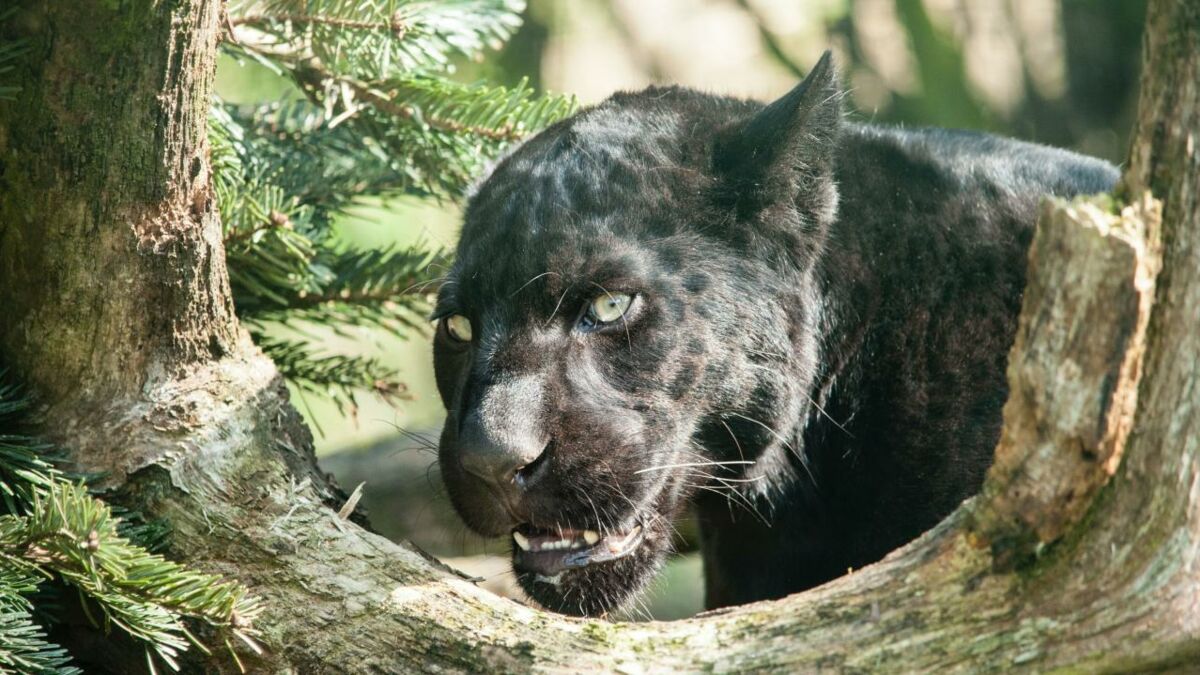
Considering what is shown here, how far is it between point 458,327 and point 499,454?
94 centimetres

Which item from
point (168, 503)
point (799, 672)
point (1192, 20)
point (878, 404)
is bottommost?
point (168, 503)

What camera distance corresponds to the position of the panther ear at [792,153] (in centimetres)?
441

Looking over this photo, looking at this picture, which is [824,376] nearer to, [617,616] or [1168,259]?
[617,616]

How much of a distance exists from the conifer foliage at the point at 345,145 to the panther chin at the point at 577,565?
1.37 meters

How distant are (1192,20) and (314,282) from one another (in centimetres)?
333

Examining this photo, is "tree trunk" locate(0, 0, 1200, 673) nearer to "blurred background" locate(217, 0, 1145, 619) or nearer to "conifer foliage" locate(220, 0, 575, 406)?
"conifer foliage" locate(220, 0, 575, 406)

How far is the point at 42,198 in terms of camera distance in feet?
11.6

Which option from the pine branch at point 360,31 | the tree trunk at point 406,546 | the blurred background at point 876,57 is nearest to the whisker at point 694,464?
the tree trunk at point 406,546

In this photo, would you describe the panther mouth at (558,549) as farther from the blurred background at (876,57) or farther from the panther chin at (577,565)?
the blurred background at (876,57)

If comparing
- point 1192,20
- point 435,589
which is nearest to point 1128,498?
point 1192,20

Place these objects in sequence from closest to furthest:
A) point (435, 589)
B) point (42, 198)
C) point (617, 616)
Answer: point (435, 589)
point (42, 198)
point (617, 616)

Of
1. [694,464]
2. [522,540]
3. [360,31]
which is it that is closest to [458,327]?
[522,540]

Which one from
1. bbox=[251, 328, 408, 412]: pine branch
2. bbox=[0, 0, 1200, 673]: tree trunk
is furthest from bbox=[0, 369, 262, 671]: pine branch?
bbox=[251, 328, 408, 412]: pine branch

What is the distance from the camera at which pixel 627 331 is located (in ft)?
13.7
